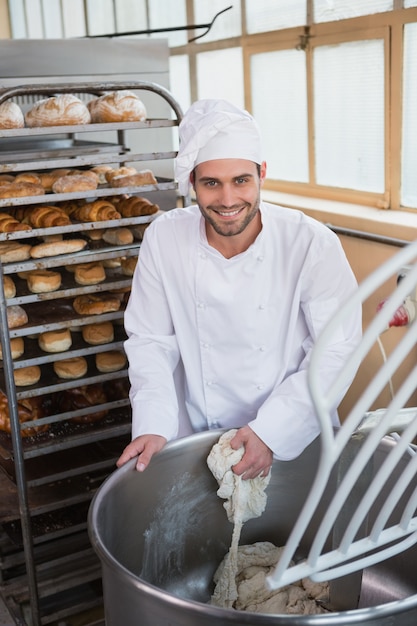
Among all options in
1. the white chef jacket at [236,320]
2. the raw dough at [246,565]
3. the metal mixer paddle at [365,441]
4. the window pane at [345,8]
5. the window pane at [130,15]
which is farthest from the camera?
the window pane at [130,15]

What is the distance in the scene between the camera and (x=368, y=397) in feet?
2.06

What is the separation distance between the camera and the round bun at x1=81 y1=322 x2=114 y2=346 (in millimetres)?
2117

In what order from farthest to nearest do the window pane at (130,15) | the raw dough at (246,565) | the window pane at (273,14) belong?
the window pane at (130,15), the window pane at (273,14), the raw dough at (246,565)

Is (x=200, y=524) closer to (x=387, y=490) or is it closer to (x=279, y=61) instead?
(x=387, y=490)

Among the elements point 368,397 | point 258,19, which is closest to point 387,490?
point 368,397

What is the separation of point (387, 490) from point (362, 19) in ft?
5.85

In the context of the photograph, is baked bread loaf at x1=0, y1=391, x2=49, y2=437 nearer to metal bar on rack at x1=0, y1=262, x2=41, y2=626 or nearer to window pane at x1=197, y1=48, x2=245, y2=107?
metal bar on rack at x1=0, y1=262, x2=41, y2=626

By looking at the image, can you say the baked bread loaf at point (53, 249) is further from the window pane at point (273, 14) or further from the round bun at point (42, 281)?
the window pane at point (273, 14)

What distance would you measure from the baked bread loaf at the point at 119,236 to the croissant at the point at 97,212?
6cm

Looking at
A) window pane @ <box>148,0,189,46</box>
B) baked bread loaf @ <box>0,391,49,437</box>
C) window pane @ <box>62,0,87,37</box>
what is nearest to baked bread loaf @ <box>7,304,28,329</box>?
baked bread loaf @ <box>0,391,49,437</box>

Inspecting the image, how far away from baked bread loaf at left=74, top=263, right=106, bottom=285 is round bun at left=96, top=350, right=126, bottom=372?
247mm

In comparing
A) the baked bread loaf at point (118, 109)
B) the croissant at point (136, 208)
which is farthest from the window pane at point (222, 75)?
the croissant at point (136, 208)

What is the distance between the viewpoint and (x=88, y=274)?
2.05m

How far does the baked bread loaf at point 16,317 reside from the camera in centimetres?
196
